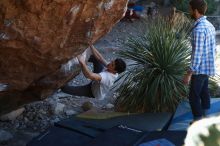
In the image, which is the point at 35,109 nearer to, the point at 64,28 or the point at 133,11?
the point at 64,28

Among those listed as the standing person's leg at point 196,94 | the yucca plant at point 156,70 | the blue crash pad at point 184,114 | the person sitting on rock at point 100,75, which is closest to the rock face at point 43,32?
the person sitting on rock at point 100,75

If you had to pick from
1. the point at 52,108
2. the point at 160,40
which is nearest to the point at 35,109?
the point at 52,108

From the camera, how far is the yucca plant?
689 cm

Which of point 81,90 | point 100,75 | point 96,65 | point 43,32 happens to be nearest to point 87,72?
point 100,75

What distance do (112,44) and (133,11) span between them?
2837mm

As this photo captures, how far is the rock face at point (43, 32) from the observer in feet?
13.9

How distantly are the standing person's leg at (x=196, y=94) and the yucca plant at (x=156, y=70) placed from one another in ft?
3.60

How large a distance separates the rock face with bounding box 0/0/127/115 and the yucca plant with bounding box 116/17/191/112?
2.06 meters

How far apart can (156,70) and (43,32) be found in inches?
117

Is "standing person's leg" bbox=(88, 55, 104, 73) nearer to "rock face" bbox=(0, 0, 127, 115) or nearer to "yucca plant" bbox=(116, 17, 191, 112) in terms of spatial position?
"yucca plant" bbox=(116, 17, 191, 112)

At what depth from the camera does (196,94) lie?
5.61 meters

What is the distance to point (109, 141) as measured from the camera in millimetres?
5172

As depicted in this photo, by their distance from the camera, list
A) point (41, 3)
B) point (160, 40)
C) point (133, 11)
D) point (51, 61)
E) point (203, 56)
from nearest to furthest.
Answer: point (41, 3), point (51, 61), point (203, 56), point (160, 40), point (133, 11)

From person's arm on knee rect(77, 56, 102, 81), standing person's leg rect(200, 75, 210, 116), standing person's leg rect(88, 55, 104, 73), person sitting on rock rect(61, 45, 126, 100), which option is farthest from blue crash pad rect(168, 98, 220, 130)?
standing person's leg rect(88, 55, 104, 73)
